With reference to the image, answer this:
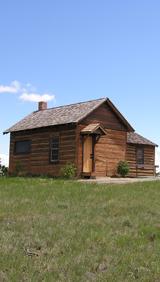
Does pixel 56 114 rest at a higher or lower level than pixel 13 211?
higher

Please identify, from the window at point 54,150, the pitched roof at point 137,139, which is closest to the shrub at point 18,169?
the window at point 54,150

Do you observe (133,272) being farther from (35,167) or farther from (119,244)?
(35,167)

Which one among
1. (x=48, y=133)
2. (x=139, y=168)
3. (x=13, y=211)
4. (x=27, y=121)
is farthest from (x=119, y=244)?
(x=139, y=168)

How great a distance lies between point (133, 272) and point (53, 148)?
22.7 meters

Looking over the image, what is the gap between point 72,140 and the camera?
29984 millimetres

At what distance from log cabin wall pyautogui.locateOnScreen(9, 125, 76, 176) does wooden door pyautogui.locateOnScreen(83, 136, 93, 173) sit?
2.91 feet

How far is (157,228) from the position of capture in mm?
12328

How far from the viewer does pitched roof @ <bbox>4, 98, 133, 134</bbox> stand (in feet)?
101

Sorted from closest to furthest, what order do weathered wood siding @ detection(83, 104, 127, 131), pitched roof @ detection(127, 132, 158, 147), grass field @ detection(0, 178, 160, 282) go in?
grass field @ detection(0, 178, 160, 282), weathered wood siding @ detection(83, 104, 127, 131), pitched roof @ detection(127, 132, 158, 147)

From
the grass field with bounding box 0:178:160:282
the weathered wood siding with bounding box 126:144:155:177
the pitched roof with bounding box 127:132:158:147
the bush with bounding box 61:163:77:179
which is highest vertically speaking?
the pitched roof with bounding box 127:132:158:147

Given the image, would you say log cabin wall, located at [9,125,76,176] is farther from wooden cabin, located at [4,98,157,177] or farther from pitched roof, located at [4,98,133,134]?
pitched roof, located at [4,98,133,134]

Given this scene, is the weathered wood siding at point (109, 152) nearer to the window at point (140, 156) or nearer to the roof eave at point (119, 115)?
the roof eave at point (119, 115)

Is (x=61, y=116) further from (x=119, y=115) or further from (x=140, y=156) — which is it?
(x=140, y=156)

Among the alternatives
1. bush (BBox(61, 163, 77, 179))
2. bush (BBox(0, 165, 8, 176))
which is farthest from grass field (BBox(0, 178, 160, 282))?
bush (BBox(0, 165, 8, 176))
